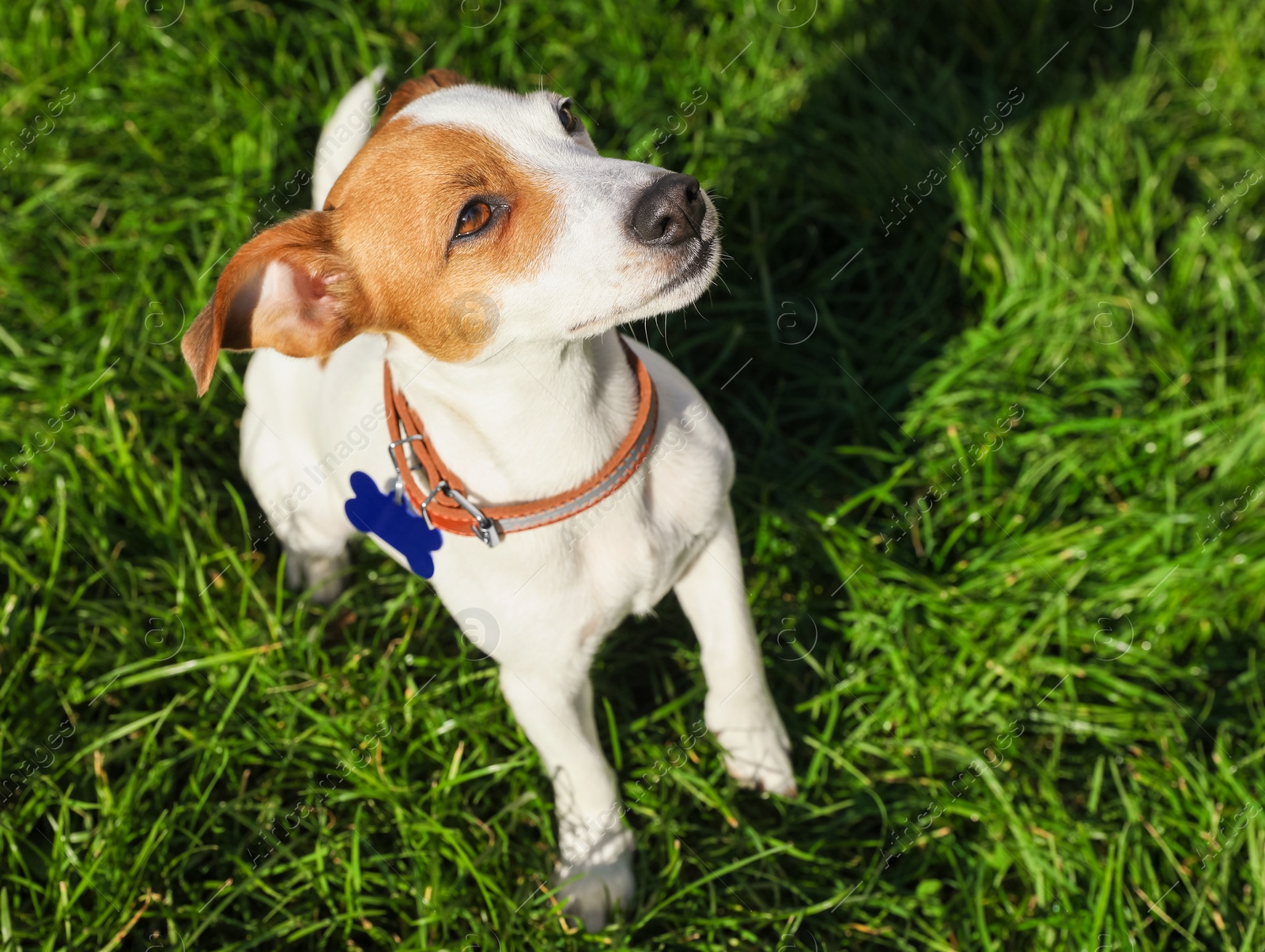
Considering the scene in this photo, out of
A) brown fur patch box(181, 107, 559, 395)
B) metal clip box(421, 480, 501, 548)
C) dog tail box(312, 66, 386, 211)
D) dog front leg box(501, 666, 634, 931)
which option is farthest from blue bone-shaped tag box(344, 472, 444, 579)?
dog tail box(312, 66, 386, 211)

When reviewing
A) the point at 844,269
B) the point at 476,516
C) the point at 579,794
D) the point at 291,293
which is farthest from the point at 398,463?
the point at 844,269

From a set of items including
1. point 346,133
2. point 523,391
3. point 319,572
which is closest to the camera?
point 523,391

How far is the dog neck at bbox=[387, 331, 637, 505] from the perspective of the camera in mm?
2631

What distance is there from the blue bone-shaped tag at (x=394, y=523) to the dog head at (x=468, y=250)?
1.87 feet

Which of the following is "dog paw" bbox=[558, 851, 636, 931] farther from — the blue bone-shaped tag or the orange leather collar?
the orange leather collar

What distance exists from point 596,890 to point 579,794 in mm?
359

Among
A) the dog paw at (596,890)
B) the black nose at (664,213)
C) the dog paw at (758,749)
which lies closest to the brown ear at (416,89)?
the black nose at (664,213)

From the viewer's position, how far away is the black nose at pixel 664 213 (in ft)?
7.88

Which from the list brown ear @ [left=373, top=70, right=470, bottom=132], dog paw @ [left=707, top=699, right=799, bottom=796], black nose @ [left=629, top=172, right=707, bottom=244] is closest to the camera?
black nose @ [left=629, top=172, right=707, bottom=244]

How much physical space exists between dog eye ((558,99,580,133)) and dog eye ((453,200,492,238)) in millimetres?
448

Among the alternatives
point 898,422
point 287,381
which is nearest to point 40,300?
point 287,381

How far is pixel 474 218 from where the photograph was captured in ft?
8.21

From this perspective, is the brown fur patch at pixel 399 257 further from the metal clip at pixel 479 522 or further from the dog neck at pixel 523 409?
the metal clip at pixel 479 522

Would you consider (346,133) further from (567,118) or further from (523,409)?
(523,409)
